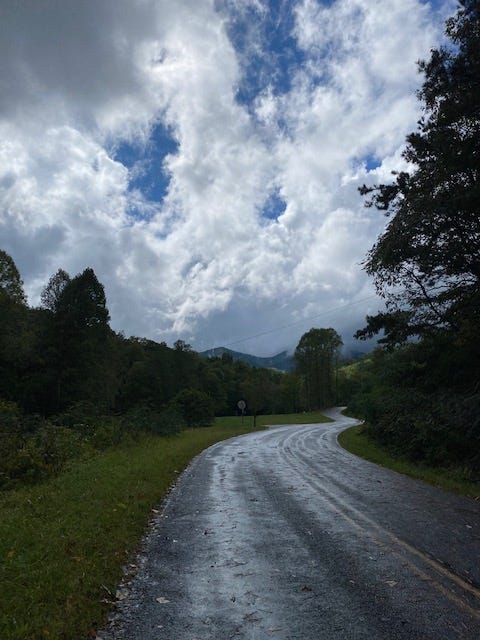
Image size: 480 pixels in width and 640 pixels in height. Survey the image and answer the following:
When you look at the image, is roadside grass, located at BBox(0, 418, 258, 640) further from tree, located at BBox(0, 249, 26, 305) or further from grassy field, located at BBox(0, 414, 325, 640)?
tree, located at BBox(0, 249, 26, 305)

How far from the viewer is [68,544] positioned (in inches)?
256

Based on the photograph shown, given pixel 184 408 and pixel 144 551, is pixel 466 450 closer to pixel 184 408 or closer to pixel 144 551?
pixel 144 551

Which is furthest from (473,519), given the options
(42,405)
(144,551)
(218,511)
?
(42,405)

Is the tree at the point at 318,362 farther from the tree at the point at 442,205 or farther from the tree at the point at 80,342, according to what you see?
the tree at the point at 442,205

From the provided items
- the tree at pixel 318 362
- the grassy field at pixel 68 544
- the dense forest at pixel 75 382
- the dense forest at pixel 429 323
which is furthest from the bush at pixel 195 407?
the grassy field at pixel 68 544

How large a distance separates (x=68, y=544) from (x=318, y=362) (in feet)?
289

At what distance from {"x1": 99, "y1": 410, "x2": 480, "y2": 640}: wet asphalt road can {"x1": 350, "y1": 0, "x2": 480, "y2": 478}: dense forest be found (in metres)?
5.36

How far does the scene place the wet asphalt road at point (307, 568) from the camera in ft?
14.2

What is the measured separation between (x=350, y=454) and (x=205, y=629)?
56.7ft

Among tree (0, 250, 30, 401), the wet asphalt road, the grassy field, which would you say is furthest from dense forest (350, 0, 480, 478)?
tree (0, 250, 30, 401)

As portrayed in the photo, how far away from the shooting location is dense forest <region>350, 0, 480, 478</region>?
507 inches

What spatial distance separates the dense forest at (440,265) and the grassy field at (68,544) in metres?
9.40

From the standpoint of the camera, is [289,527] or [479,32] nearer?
[289,527]

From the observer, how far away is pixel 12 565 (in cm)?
570
